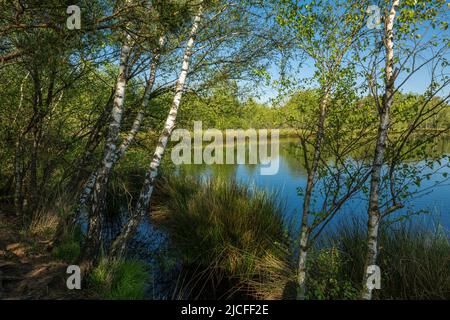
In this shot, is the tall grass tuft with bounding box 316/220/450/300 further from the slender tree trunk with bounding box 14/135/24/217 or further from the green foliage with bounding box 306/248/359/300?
the slender tree trunk with bounding box 14/135/24/217

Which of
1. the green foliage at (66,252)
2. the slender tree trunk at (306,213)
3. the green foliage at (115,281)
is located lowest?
the green foliage at (115,281)

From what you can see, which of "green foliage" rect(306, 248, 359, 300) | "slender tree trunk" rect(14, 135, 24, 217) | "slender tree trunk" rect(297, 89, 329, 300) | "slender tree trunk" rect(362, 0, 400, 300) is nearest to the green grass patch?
"slender tree trunk" rect(14, 135, 24, 217)

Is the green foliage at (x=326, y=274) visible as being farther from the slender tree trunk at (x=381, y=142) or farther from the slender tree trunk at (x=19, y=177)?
→ the slender tree trunk at (x=19, y=177)

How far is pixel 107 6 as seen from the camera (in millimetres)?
4809

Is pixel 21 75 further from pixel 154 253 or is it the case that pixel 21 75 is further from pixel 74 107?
pixel 154 253

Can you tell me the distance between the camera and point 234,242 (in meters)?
6.80

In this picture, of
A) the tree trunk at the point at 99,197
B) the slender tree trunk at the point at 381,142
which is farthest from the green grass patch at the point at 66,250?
the slender tree trunk at the point at 381,142

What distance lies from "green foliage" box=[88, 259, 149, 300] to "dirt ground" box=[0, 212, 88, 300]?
0.26 meters

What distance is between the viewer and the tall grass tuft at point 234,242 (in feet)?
19.7

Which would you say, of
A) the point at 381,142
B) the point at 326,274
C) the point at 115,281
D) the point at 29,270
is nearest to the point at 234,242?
the point at 326,274

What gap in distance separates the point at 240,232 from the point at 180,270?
1.62 metres

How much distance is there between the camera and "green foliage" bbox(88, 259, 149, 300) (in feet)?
15.0

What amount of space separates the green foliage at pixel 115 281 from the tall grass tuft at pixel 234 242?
162 centimetres
